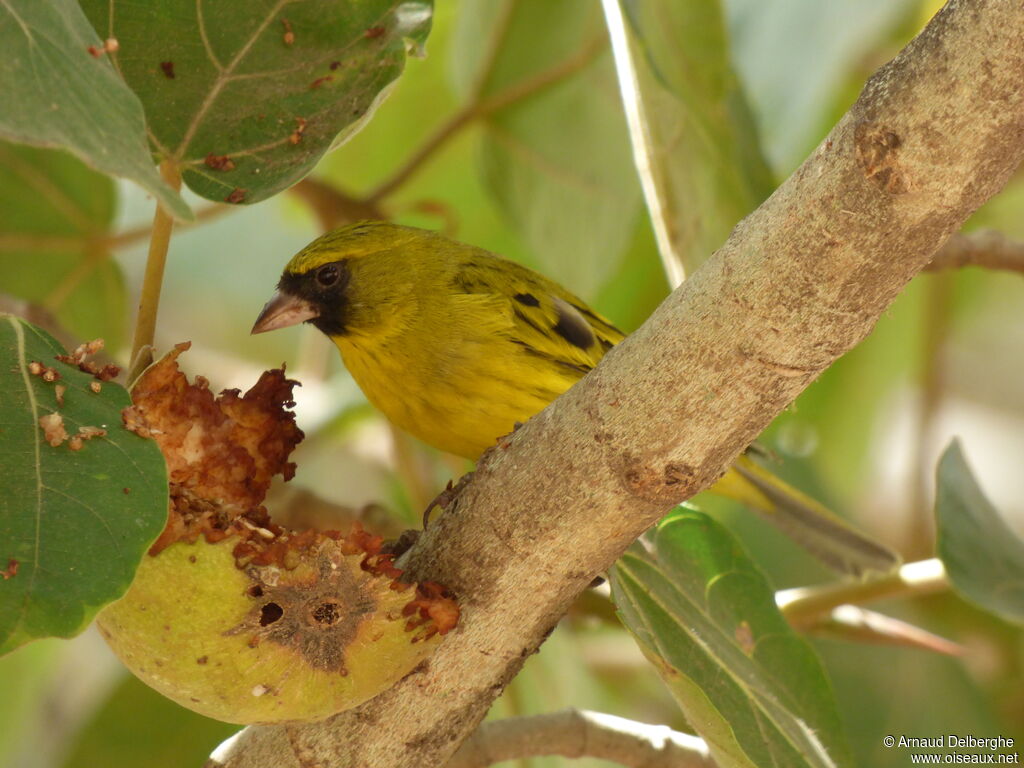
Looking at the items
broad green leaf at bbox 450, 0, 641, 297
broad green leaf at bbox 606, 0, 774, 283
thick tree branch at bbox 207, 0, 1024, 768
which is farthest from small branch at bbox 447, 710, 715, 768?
broad green leaf at bbox 450, 0, 641, 297

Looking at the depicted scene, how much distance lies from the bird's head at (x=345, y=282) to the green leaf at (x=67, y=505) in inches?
61.7

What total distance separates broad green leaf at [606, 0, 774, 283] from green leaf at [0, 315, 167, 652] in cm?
112

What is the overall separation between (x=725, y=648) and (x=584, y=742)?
0.30 metres

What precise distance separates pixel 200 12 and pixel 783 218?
0.96m

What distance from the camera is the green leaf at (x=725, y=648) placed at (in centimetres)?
157

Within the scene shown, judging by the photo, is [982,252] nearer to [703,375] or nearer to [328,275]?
[703,375]

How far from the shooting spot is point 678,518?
212 cm

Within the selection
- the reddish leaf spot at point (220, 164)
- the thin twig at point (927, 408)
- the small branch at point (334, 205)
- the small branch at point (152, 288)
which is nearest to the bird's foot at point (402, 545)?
the small branch at point (152, 288)

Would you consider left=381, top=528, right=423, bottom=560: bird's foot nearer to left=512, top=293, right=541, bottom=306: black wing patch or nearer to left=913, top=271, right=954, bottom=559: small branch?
left=512, top=293, right=541, bottom=306: black wing patch

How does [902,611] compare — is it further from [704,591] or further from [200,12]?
[200,12]

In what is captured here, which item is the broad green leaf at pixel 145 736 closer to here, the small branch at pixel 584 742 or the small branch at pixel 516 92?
the small branch at pixel 584 742

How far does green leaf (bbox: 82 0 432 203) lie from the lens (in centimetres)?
173

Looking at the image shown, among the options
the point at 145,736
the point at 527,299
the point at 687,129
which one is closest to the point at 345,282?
the point at 527,299

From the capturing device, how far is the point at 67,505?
1.30 meters
